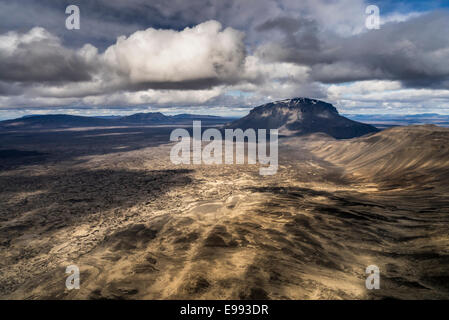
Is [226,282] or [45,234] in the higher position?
[226,282]

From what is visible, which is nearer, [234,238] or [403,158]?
[234,238]

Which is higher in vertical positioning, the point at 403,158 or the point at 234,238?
the point at 403,158

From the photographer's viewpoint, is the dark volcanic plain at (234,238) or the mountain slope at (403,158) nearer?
the dark volcanic plain at (234,238)

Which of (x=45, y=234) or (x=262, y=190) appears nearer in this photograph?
(x=45, y=234)

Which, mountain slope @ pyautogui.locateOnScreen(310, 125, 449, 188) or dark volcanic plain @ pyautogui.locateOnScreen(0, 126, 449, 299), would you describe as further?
mountain slope @ pyautogui.locateOnScreen(310, 125, 449, 188)

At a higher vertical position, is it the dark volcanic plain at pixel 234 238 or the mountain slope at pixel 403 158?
the mountain slope at pixel 403 158

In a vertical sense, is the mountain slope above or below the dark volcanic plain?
above
